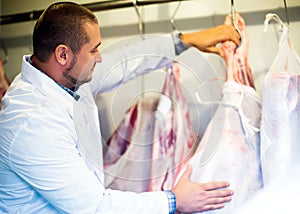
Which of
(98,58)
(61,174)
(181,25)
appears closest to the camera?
(61,174)

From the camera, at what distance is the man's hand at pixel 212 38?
2.78 feet

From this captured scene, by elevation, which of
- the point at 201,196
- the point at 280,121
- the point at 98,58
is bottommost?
the point at 201,196

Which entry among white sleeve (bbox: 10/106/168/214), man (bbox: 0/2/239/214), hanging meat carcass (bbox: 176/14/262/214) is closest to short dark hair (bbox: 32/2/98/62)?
man (bbox: 0/2/239/214)

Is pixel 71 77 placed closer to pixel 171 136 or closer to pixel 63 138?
pixel 63 138

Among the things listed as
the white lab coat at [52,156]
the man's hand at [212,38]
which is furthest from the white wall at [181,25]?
the white lab coat at [52,156]

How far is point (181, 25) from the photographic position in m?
0.94

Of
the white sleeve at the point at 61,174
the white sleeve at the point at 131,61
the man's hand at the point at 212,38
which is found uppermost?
the man's hand at the point at 212,38

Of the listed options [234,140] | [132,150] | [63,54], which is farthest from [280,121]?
[63,54]

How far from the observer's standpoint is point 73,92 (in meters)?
0.77

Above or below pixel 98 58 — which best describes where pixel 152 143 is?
below

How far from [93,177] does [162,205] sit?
0.44ft

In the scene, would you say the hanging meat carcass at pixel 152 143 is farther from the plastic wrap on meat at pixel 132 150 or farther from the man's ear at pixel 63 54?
the man's ear at pixel 63 54

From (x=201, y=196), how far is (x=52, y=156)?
10.8 inches

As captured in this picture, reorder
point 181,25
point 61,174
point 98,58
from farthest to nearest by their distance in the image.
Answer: point 181,25 → point 98,58 → point 61,174
